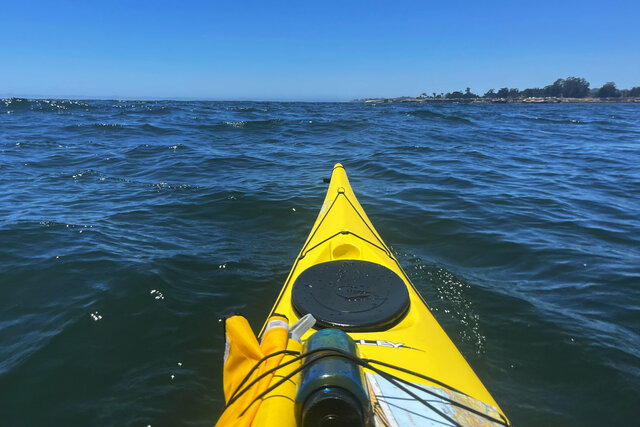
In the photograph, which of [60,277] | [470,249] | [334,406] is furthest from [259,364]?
[470,249]

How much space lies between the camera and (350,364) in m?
1.37

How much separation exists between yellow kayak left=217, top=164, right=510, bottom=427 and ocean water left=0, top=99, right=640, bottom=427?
121 centimetres

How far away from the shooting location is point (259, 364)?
168 cm

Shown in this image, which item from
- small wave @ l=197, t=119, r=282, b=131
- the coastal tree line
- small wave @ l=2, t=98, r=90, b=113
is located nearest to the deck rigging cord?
small wave @ l=197, t=119, r=282, b=131

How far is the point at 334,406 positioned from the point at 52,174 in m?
10.8

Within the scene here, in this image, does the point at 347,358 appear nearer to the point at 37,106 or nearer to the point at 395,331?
the point at 395,331

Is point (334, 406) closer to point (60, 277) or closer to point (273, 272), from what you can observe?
point (273, 272)

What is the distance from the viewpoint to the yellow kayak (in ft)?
4.27

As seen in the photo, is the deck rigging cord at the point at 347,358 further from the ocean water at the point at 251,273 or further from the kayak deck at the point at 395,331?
the ocean water at the point at 251,273

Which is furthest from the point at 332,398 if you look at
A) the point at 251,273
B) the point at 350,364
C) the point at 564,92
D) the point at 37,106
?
the point at 564,92

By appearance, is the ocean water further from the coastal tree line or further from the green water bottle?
the coastal tree line

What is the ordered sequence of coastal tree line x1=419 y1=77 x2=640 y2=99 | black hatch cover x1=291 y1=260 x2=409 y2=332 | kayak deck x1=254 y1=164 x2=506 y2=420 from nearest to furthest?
kayak deck x1=254 y1=164 x2=506 y2=420
black hatch cover x1=291 y1=260 x2=409 y2=332
coastal tree line x1=419 y1=77 x2=640 y2=99

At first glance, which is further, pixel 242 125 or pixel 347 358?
pixel 242 125

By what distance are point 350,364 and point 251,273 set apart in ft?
11.3
